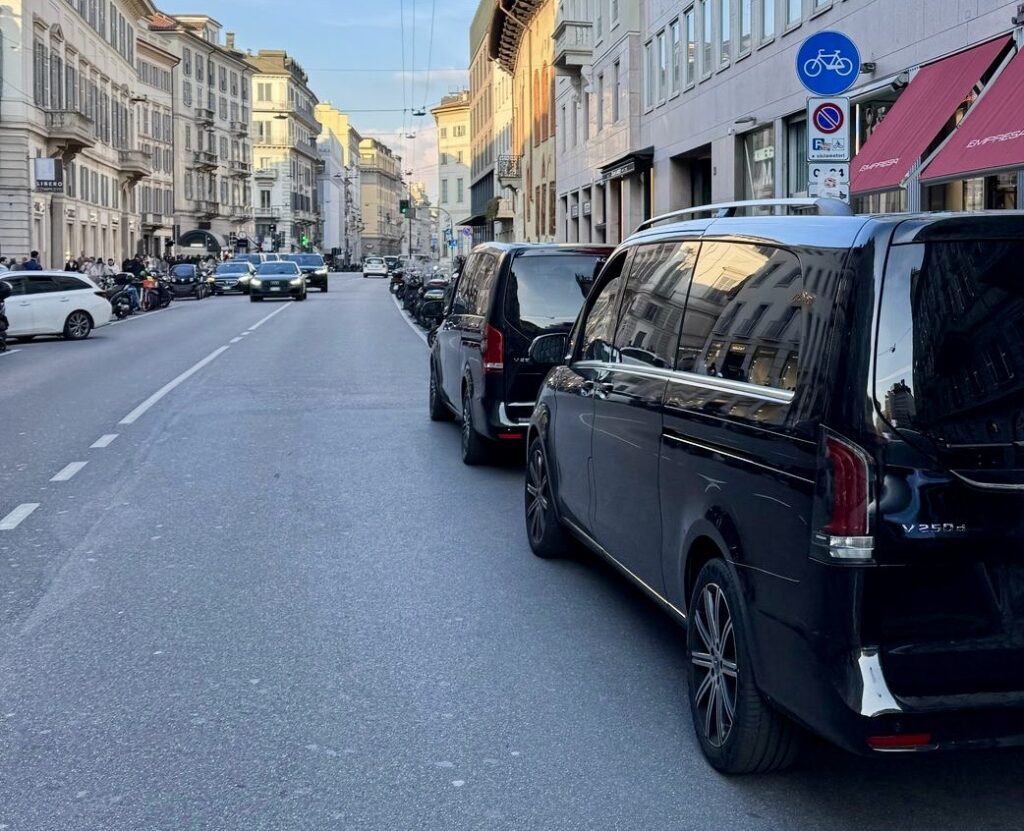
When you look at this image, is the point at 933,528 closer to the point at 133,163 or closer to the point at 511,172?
the point at 511,172

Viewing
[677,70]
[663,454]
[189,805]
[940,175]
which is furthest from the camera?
[677,70]

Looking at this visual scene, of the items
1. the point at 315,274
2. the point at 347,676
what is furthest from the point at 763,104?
the point at 315,274

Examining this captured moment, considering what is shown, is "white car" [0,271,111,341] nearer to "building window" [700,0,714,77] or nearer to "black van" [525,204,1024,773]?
"building window" [700,0,714,77]

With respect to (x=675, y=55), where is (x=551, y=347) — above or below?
below

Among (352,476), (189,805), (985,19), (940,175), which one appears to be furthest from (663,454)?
(985,19)

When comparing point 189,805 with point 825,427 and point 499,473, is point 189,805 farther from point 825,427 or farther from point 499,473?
point 499,473

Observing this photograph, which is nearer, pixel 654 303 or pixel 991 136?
pixel 654 303

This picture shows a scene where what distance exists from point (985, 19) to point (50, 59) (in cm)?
4961

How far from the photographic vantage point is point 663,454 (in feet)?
17.1

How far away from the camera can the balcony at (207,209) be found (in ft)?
357

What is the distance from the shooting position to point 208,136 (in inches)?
4429

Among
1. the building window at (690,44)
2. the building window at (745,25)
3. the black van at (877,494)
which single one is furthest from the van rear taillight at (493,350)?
the building window at (690,44)

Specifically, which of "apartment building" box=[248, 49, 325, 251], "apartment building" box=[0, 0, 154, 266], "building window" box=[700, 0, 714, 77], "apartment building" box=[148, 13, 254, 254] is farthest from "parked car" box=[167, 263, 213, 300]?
"apartment building" box=[248, 49, 325, 251]

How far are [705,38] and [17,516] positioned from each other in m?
24.1
